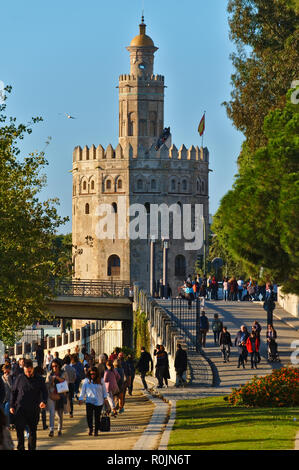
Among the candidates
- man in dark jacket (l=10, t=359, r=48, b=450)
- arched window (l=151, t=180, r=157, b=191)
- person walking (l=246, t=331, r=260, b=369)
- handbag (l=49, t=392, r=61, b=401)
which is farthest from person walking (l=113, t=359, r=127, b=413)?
arched window (l=151, t=180, r=157, b=191)

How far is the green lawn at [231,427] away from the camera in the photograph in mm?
15383

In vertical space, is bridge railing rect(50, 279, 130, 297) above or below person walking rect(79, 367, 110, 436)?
above

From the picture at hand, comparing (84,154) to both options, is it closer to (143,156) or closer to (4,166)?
(143,156)

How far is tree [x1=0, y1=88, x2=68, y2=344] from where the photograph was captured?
26.5 m

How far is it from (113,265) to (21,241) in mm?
57647

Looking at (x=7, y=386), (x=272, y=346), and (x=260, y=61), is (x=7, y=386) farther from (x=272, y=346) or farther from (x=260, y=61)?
(x=260, y=61)

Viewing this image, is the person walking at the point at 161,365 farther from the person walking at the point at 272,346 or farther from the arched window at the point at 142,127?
the arched window at the point at 142,127

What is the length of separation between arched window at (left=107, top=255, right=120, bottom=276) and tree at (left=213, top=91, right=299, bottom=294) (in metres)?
60.9

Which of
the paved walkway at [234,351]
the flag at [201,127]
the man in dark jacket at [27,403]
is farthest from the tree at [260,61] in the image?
the flag at [201,127]

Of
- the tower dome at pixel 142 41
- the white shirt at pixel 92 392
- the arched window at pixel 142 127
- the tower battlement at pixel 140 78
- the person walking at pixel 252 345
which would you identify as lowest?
the white shirt at pixel 92 392

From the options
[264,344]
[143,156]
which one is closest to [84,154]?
[143,156]

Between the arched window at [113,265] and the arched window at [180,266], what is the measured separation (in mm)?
4979

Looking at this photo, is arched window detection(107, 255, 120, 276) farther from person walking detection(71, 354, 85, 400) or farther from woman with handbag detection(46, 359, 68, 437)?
woman with handbag detection(46, 359, 68, 437)
